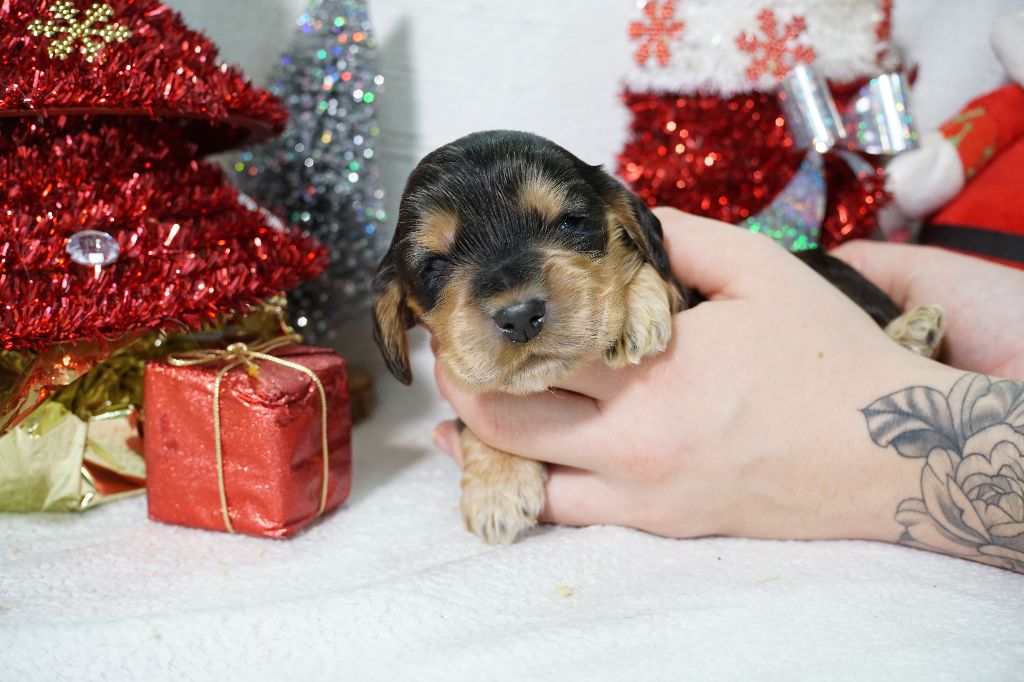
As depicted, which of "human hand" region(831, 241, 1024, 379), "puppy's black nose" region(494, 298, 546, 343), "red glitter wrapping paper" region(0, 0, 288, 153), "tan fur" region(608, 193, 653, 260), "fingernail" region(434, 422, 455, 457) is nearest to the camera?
"puppy's black nose" region(494, 298, 546, 343)

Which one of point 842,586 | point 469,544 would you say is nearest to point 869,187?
point 842,586

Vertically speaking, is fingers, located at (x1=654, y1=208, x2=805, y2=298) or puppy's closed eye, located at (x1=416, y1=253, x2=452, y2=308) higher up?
fingers, located at (x1=654, y1=208, x2=805, y2=298)

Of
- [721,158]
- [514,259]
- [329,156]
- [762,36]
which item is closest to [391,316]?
[514,259]

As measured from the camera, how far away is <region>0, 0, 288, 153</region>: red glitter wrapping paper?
182 centimetres

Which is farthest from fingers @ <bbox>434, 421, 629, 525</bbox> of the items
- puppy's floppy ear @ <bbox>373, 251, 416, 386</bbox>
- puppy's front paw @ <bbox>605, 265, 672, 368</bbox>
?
puppy's floppy ear @ <bbox>373, 251, 416, 386</bbox>

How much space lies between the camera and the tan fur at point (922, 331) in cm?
230

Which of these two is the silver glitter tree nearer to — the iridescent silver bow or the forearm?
the iridescent silver bow

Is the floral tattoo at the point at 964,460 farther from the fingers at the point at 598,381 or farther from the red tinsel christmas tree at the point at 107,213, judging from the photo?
the red tinsel christmas tree at the point at 107,213

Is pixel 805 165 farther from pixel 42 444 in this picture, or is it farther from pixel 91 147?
pixel 42 444

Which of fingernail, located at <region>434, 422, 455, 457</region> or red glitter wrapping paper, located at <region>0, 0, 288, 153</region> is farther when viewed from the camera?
fingernail, located at <region>434, 422, 455, 457</region>

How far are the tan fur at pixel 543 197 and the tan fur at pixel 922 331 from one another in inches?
43.1

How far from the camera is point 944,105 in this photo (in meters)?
3.16

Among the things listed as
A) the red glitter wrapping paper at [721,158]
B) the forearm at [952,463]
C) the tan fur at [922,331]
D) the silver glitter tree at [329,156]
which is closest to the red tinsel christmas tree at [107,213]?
the silver glitter tree at [329,156]

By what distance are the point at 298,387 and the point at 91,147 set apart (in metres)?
0.77
